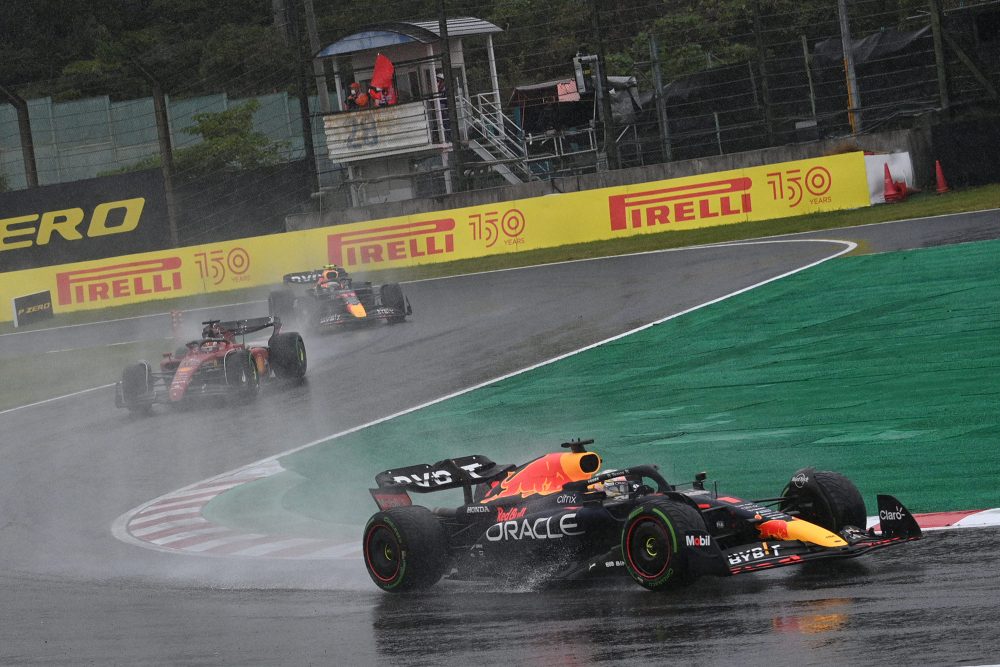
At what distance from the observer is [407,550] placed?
8094 mm

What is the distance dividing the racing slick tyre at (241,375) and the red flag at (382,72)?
20657mm

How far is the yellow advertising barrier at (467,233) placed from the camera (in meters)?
27.6

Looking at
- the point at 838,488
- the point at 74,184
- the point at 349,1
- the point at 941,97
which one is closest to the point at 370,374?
the point at 838,488

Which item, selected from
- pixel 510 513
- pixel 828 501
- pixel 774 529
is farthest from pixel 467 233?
pixel 774 529

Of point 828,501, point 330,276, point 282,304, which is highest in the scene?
point 330,276

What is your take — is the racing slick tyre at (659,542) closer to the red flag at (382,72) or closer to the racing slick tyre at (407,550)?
the racing slick tyre at (407,550)

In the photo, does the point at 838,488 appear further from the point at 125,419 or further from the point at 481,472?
the point at 125,419

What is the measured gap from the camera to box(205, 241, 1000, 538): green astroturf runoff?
10000 millimetres

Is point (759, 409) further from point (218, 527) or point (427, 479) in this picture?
point (218, 527)

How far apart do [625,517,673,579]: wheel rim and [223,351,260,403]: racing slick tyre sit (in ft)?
37.3

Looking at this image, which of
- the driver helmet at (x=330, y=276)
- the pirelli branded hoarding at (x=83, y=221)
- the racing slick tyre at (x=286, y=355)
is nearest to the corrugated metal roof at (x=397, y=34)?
the pirelli branded hoarding at (x=83, y=221)

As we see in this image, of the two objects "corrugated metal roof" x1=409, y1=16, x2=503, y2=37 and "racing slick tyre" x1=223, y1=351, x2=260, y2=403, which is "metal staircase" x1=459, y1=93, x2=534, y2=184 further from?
"racing slick tyre" x1=223, y1=351, x2=260, y2=403

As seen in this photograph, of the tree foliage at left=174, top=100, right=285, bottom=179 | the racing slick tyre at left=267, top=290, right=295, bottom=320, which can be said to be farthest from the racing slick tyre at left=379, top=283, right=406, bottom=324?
the tree foliage at left=174, top=100, right=285, bottom=179

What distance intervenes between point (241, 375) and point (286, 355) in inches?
33.9
